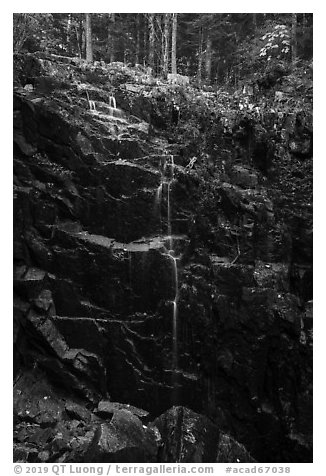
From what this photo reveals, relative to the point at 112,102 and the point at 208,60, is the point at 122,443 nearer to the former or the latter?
the point at 112,102

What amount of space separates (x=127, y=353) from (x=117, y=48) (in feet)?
25.4

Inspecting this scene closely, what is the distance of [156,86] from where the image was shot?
8570 mm

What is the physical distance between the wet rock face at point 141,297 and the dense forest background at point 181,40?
4.01 ft

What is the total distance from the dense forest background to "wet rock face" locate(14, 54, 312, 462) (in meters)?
1.22

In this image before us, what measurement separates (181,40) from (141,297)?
20.7ft

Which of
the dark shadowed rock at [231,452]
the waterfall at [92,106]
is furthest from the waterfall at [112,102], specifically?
the dark shadowed rock at [231,452]

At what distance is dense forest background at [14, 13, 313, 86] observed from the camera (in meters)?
6.66

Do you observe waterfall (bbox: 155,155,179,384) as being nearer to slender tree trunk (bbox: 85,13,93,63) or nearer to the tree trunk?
the tree trunk

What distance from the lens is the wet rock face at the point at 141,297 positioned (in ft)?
21.0

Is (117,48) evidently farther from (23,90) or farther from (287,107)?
(287,107)

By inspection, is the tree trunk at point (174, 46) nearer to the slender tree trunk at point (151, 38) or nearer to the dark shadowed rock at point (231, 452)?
the slender tree trunk at point (151, 38)

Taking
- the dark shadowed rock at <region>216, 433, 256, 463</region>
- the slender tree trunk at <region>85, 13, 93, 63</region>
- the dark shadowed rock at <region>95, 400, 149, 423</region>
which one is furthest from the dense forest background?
the dark shadowed rock at <region>95, 400, 149, 423</region>

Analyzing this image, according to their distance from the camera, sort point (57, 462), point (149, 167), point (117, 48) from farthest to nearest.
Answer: point (117, 48) → point (149, 167) → point (57, 462)
